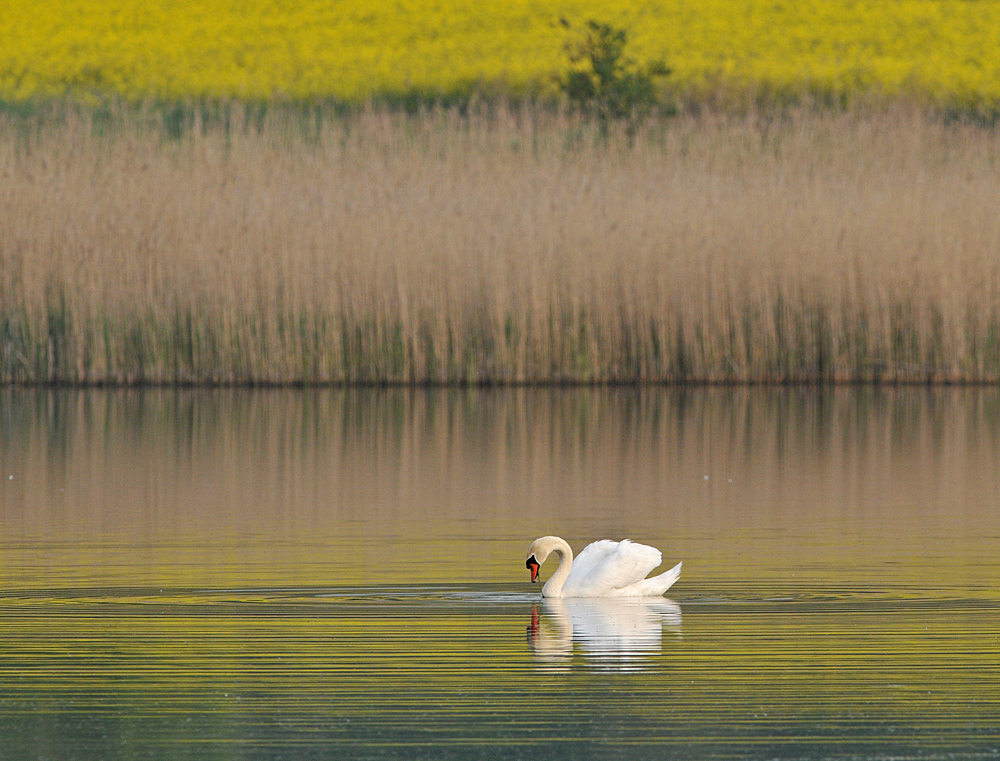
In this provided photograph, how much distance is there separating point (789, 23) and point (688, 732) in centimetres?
4160

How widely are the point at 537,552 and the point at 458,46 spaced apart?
37680 mm

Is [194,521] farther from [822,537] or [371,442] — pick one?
[371,442]

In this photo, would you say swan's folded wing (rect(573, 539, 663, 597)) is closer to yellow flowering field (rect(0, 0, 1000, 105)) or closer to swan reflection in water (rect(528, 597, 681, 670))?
swan reflection in water (rect(528, 597, 681, 670))

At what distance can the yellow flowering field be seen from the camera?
127ft

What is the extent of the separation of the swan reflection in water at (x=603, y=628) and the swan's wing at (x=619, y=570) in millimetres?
40

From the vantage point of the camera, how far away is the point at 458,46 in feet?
140

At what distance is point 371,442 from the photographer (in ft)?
36.7

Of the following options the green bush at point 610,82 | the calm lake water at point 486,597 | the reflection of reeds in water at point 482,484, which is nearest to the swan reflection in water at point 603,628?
the calm lake water at point 486,597

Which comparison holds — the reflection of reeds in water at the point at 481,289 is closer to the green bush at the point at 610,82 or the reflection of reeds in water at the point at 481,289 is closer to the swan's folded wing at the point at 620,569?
the swan's folded wing at the point at 620,569

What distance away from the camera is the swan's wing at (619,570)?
5.83 metres

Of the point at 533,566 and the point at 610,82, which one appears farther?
the point at 610,82

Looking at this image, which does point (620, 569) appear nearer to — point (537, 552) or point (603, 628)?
point (537, 552)

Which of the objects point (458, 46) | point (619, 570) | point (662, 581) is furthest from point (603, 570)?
point (458, 46)

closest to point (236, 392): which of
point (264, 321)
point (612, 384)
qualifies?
point (264, 321)
